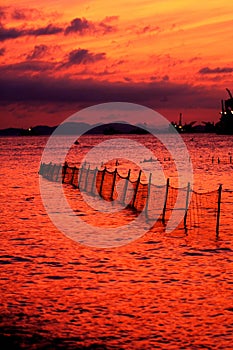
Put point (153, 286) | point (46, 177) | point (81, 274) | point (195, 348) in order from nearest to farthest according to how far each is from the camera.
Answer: point (195, 348) < point (153, 286) < point (81, 274) < point (46, 177)

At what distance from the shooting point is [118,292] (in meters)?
16.6

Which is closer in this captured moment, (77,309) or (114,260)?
(77,309)

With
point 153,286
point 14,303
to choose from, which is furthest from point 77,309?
point 153,286

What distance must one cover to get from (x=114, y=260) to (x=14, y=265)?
3411 mm

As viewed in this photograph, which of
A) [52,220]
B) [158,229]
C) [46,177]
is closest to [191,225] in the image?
[158,229]

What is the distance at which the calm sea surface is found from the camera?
510 inches

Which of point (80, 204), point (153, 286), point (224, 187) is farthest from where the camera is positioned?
point (224, 187)

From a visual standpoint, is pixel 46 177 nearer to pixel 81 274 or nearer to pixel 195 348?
pixel 81 274

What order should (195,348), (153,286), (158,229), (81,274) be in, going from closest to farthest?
(195,348) → (153,286) → (81,274) → (158,229)

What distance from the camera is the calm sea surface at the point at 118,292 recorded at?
13.0m

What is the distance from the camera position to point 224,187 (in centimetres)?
5066

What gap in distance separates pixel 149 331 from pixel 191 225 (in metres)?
15.3

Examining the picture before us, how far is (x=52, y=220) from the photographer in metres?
31.4

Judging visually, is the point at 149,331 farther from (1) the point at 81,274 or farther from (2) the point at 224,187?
(2) the point at 224,187
